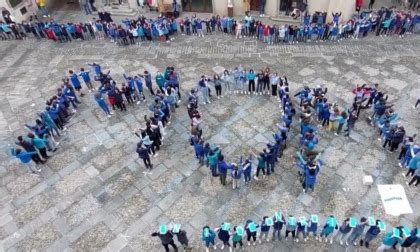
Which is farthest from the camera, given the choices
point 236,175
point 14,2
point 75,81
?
point 14,2

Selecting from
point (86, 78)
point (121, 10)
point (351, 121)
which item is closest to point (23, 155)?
point (86, 78)

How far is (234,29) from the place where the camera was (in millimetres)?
21359

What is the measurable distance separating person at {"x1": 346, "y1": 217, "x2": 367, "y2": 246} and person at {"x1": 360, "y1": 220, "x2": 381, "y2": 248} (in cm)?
18

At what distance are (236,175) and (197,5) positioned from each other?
52.5ft

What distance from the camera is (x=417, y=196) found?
12.2m

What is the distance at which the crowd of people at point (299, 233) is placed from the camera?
10023 millimetres

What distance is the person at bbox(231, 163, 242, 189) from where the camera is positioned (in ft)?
39.7

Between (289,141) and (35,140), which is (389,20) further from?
(35,140)

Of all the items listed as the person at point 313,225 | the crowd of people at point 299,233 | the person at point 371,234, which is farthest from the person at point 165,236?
the person at point 371,234

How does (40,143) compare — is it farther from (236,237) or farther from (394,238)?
(394,238)

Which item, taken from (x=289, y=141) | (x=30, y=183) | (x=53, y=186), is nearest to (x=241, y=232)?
(x=289, y=141)

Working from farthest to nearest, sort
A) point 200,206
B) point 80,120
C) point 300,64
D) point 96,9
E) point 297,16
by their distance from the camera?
point 96,9
point 297,16
point 300,64
point 80,120
point 200,206

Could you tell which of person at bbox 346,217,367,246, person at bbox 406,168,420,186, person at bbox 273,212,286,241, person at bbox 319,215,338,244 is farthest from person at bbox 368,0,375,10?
person at bbox 273,212,286,241

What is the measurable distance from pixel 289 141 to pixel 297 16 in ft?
36.7
